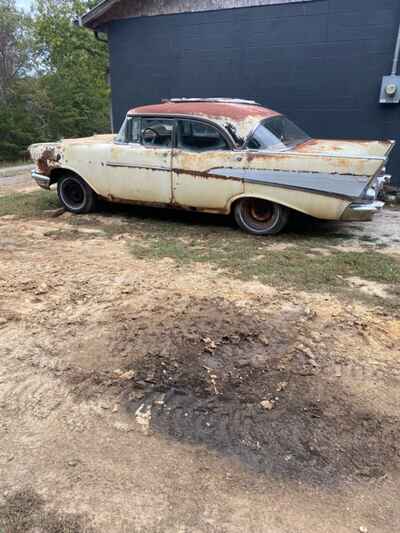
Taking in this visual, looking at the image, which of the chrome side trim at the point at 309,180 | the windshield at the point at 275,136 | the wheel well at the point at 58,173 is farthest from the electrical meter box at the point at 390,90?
the wheel well at the point at 58,173

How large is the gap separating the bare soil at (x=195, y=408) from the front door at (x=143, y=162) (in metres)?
2.18

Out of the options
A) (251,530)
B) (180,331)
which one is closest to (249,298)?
(180,331)

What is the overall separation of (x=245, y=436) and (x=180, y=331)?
1.18 meters

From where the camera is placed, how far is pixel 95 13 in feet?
31.0

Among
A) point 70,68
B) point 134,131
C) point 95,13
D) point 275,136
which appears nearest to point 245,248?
point 275,136

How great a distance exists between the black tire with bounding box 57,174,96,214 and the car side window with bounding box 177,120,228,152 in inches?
73.7

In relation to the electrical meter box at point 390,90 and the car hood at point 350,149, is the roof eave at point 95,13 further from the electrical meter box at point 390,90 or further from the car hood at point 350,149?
the car hood at point 350,149

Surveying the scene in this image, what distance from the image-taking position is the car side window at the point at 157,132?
20.2 ft

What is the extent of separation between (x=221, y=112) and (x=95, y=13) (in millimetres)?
5569

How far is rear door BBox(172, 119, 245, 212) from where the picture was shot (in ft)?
19.0

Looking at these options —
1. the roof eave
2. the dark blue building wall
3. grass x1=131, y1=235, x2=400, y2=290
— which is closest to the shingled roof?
the roof eave

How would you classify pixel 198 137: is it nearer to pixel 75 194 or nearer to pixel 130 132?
pixel 130 132

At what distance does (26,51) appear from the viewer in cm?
2002

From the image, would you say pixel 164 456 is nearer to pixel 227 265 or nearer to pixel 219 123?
pixel 227 265
